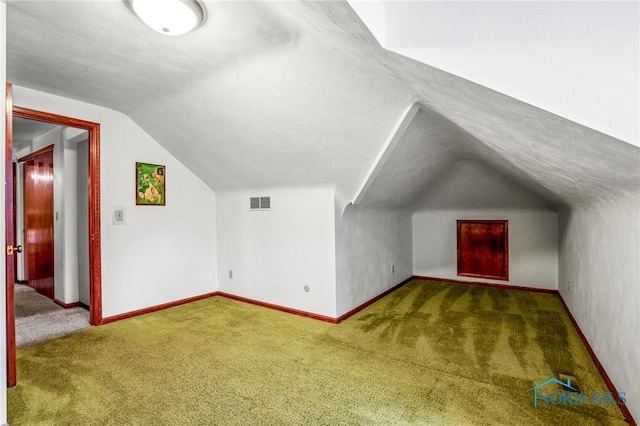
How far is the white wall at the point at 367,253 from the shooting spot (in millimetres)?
3594

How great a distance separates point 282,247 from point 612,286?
3.09m

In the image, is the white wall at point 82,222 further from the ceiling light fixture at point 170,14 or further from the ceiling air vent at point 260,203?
the ceiling light fixture at point 170,14

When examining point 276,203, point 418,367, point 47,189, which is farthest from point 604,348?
point 47,189

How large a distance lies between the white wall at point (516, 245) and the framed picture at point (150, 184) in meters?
4.49

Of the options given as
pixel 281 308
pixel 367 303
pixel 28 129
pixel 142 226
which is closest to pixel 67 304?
pixel 142 226

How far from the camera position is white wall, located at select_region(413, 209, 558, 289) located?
15.6 ft

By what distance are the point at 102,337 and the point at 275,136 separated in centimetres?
263

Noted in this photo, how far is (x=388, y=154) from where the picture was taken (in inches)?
121

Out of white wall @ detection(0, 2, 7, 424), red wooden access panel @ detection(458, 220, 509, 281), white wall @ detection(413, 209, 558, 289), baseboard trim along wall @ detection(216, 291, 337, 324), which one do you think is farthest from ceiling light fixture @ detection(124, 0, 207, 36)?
red wooden access panel @ detection(458, 220, 509, 281)

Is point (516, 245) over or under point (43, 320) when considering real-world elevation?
over

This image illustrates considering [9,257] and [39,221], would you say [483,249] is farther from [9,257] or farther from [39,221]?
[39,221]

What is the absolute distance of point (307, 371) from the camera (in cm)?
235

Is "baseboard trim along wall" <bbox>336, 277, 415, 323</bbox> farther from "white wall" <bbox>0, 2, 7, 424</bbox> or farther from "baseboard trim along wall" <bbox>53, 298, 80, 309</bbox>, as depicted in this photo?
"baseboard trim along wall" <bbox>53, 298, 80, 309</bbox>

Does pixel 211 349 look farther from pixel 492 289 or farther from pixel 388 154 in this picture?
pixel 492 289
